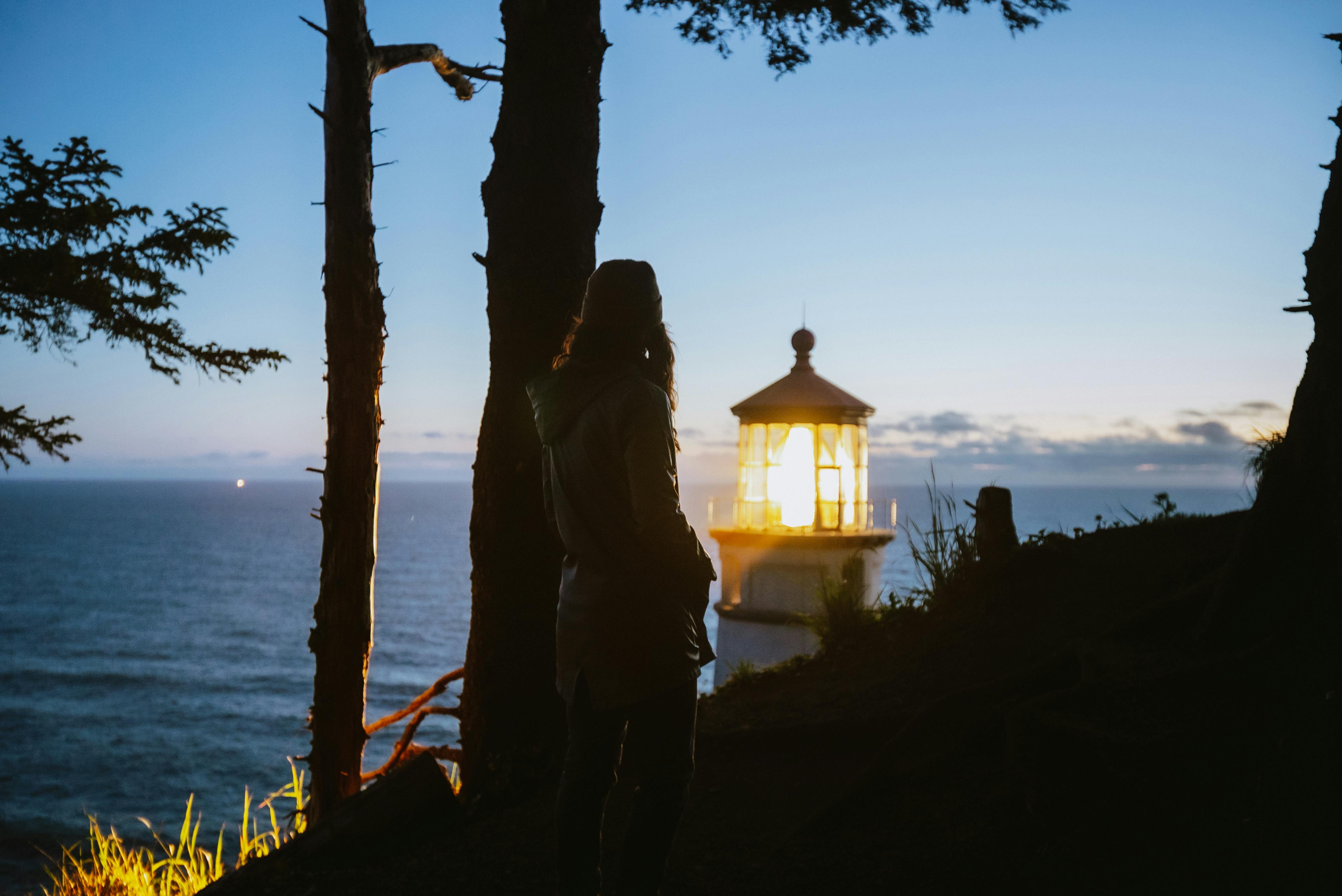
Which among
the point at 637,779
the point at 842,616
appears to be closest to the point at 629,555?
the point at 637,779

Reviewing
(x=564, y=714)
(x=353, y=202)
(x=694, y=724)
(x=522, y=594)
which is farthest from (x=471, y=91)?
(x=694, y=724)

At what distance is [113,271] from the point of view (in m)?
7.21

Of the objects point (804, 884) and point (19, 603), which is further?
point (19, 603)

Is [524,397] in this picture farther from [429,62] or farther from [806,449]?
[806,449]

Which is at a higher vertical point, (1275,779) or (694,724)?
(694,724)

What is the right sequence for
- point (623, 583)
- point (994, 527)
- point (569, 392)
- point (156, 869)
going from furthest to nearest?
point (994, 527), point (156, 869), point (569, 392), point (623, 583)

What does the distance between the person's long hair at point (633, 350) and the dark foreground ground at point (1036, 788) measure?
1.83 metres

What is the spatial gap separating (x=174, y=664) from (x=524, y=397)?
47.7m

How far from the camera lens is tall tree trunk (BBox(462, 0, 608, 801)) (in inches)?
157

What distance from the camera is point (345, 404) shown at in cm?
468

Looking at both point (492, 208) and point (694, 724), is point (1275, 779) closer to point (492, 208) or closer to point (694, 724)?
point (694, 724)

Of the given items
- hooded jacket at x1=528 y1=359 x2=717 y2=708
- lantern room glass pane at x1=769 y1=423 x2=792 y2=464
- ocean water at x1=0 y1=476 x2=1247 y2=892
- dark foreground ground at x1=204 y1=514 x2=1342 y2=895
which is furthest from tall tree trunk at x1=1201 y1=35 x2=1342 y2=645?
lantern room glass pane at x1=769 y1=423 x2=792 y2=464

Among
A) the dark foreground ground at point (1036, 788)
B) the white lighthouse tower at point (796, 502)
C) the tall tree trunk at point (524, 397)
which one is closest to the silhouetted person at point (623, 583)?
the dark foreground ground at point (1036, 788)

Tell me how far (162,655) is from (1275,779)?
52772mm
